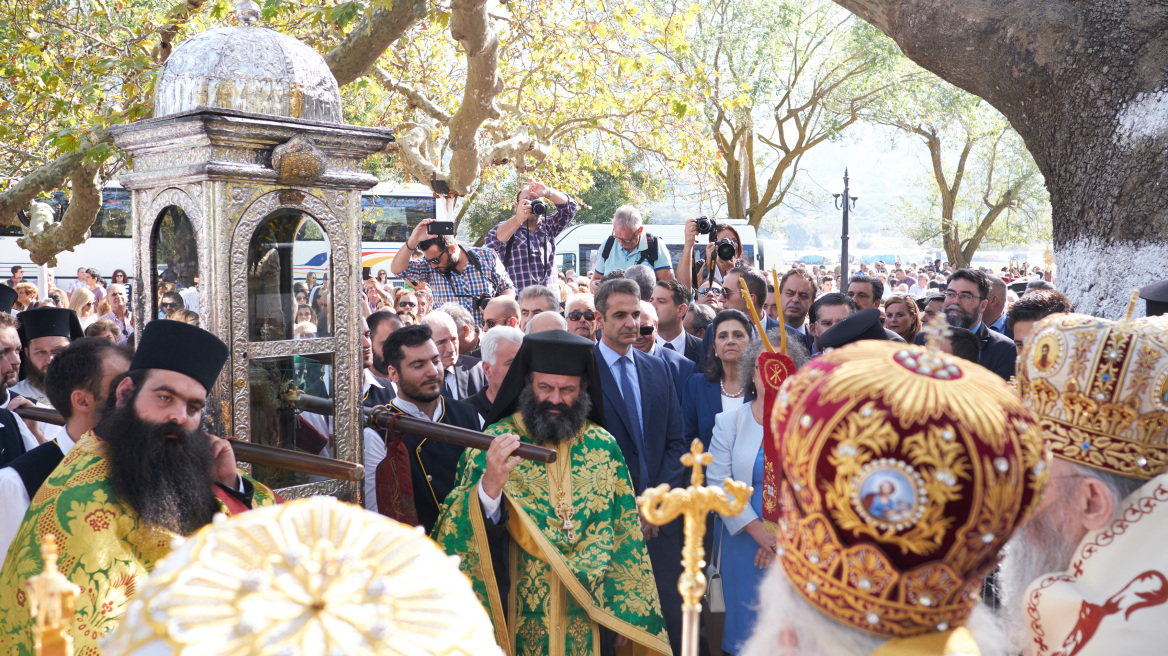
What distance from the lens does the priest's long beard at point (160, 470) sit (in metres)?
2.60

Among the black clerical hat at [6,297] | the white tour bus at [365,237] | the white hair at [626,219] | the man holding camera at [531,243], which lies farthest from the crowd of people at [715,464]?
the white tour bus at [365,237]

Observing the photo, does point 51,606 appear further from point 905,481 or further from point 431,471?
point 431,471

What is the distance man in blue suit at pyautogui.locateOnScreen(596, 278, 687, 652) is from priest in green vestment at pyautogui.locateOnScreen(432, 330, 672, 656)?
77 centimetres

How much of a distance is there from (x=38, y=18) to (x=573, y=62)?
4659 millimetres

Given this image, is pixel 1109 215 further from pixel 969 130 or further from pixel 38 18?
pixel 969 130

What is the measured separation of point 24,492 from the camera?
2980mm

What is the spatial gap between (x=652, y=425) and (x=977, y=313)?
3.01 meters

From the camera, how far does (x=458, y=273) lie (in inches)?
289

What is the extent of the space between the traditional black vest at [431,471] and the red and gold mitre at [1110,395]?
8.55 ft

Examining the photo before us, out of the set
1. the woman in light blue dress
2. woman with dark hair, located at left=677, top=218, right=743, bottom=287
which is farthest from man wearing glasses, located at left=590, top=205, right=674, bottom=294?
the woman in light blue dress

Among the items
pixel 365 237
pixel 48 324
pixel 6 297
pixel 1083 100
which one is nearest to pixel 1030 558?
pixel 1083 100

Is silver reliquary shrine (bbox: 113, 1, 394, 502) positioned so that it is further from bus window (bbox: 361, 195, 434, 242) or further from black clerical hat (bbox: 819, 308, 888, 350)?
bus window (bbox: 361, 195, 434, 242)

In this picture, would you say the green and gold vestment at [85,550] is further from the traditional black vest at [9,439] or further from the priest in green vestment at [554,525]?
the traditional black vest at [9,439]

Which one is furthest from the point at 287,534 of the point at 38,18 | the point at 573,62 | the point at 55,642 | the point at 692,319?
the point at 573,62
